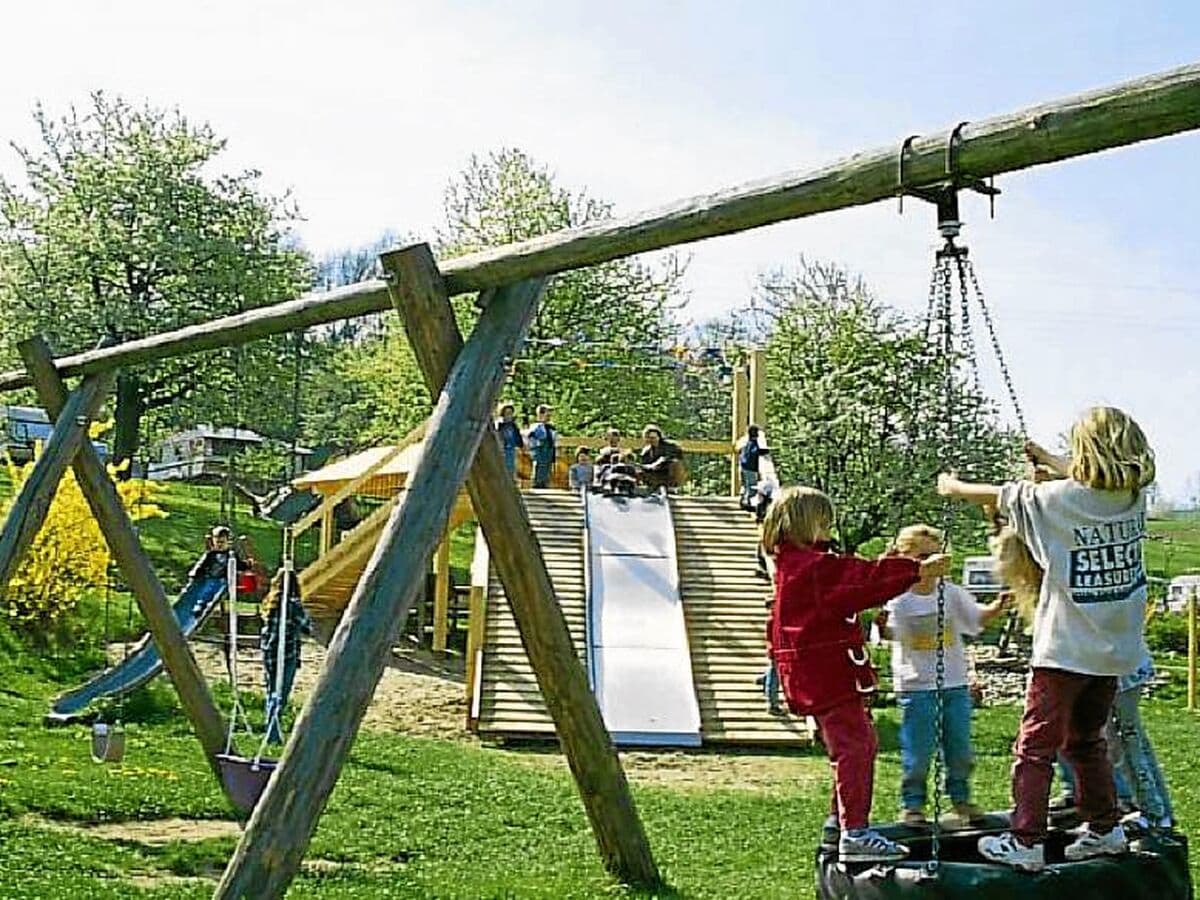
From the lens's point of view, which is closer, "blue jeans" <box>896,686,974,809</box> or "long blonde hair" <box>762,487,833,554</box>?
"long blonde hair" <box>762,487,833,554</box>

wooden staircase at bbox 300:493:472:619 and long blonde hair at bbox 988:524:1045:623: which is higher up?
wooden staircase at bbox 300:493:472:619

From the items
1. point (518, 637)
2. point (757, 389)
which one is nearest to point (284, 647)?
point (518, 637)

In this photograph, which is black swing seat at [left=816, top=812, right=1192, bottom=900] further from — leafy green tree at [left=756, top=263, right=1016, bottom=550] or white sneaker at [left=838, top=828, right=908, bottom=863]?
leafy green tree at [left=756, top=263, right=1016, bottom=550]

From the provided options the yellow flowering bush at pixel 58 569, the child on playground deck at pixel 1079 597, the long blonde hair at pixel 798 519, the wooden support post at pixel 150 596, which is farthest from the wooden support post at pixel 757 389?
the child on playground deck at pixel 1079 597

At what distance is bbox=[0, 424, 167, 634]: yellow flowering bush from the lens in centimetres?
1775

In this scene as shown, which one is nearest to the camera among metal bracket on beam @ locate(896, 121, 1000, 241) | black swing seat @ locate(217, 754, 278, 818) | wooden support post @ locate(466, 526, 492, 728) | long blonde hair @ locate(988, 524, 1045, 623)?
metal bracket on beam @ locate(896, 121, 1000, 241)

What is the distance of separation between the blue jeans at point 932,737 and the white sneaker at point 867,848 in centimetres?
103

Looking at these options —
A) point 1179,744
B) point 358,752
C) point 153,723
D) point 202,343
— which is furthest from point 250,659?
point 202,343

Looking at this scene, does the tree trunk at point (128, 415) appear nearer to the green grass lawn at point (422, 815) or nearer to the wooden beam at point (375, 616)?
the green grass lawn at point (422, 815)

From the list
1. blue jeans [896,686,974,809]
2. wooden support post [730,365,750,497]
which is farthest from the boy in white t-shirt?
wooden support post [730,365,750,497]

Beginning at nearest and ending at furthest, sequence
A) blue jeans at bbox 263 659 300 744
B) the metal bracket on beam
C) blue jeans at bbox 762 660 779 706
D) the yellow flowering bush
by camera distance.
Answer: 1. the metal bracket on beam
2. blue jeans at bbox 263 659 300 744
3. blue jeans at bbox 762 660 779 706
4. the yellow flowering bush

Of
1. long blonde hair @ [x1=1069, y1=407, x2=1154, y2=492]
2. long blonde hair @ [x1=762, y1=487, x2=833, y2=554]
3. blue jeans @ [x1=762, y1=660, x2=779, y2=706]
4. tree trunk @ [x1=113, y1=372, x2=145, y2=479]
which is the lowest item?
blue jeans @ [x1=762, y1=660, x2=779, y2=706]

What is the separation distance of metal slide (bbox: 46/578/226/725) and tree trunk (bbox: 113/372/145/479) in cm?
1746

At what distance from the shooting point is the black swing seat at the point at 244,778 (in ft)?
27.0
